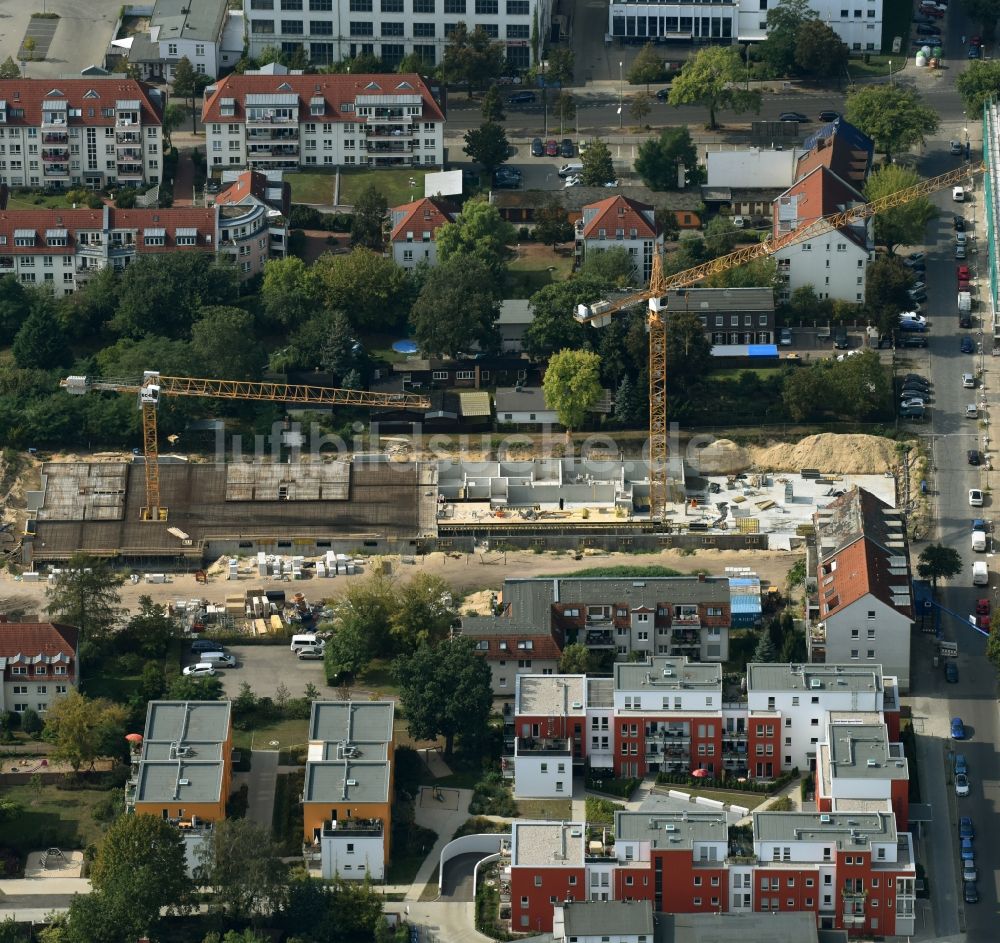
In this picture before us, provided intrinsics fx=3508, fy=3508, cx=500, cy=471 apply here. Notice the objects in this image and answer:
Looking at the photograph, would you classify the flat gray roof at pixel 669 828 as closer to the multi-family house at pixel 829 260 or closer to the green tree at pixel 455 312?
the green tree at pixel 455 312

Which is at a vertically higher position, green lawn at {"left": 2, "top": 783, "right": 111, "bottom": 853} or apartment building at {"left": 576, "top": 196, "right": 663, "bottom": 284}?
apartment building at {"left": 576, "top": 196, "right": 663, "bottom": 284}

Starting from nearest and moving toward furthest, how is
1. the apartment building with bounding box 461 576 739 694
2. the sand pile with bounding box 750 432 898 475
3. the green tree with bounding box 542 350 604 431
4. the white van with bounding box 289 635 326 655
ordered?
the apartment building with bounding box 461 576 739 694 < the white van with bounding box 289 635 326 655 < the sand pile with bounding box 750 432 898 475 < the green tree with bounding box 542 350 604 431

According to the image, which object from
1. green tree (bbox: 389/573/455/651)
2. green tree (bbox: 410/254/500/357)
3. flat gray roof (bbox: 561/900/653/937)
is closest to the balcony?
flat gray roof (bbox: 561/900/653/937)

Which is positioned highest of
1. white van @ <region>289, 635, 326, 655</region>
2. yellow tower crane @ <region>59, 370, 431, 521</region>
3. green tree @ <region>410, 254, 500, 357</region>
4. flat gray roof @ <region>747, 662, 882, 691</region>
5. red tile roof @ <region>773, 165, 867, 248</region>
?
red tile roof @ <region>773, 165, 867, 248</region>

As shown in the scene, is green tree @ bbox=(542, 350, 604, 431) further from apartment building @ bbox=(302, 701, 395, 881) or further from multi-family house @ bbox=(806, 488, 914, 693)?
apartment building @ bbox=(302, 701, 395, 881)

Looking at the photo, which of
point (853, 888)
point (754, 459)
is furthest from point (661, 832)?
point (754, 459)

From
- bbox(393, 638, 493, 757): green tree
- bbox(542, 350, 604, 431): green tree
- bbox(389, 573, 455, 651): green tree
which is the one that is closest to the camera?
bbox(393, 638, 493, 757): green tree
